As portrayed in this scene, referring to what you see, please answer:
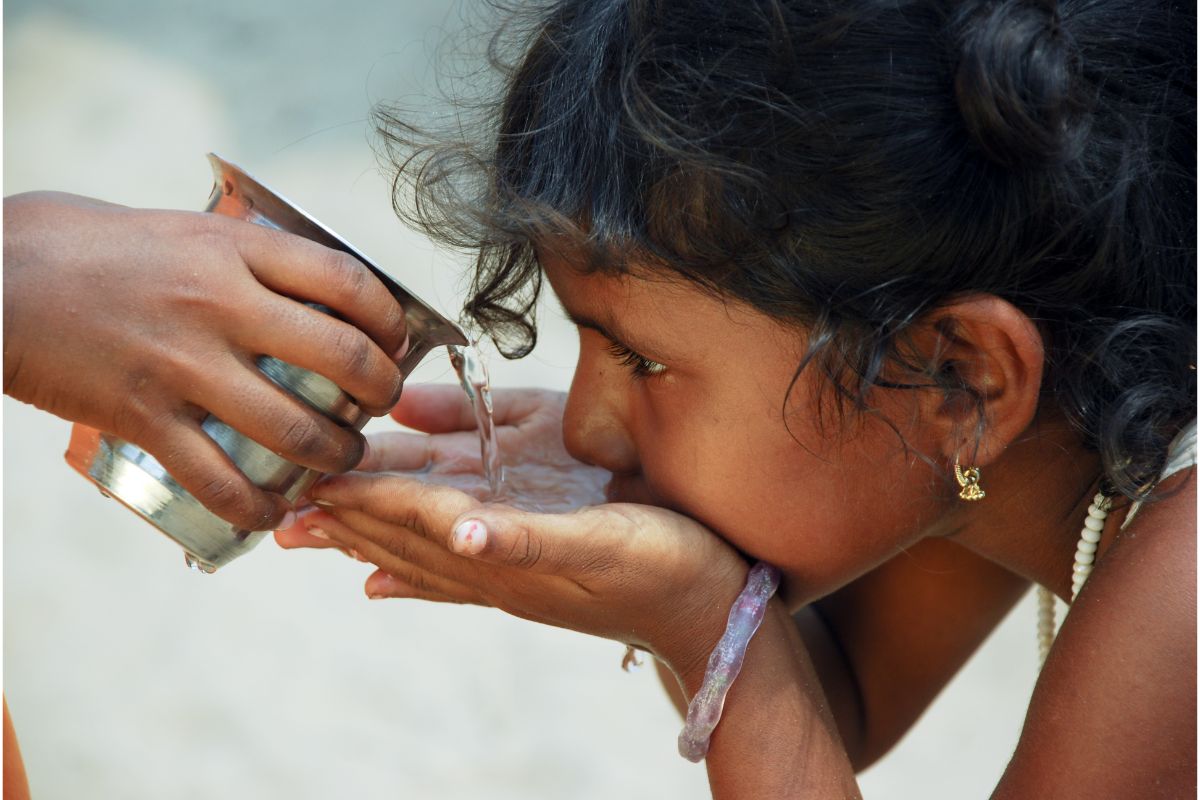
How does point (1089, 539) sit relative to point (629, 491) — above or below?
below

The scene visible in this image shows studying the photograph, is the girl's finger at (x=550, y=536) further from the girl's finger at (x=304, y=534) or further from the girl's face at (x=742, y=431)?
the girl's finger at (x=304, y=534)

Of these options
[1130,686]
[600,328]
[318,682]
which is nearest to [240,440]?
[600,328]

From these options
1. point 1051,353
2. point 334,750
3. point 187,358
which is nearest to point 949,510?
point 1051,353

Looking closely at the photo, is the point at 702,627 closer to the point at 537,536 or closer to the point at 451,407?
the point at 537,536

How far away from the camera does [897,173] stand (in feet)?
4.29

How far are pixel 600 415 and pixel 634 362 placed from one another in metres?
0.11

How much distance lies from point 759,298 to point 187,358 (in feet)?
1.92

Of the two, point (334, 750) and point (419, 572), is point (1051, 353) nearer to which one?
point (419, 572)

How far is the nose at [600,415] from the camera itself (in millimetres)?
1551

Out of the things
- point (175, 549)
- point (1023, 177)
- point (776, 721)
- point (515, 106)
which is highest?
point (175, 549)

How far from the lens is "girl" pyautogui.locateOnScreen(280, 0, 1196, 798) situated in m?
1.29

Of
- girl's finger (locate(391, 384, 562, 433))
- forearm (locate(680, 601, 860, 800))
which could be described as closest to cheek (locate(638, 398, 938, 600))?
forearm (locate(680, 601, 860, 800))

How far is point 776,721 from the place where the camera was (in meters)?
1.50

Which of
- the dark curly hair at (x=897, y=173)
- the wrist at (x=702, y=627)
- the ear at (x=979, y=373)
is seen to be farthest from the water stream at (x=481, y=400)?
the ear at (x=979, y=373)
